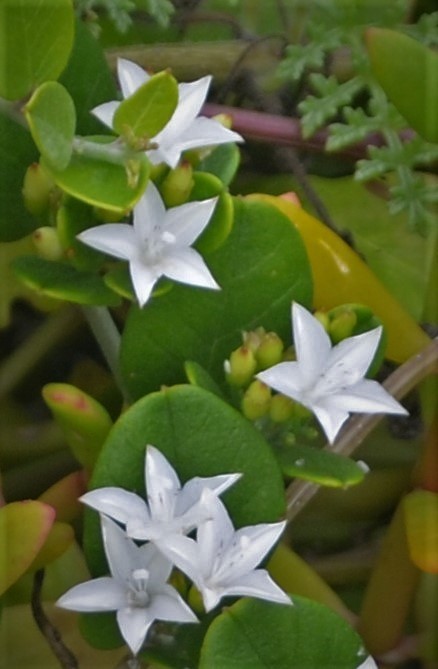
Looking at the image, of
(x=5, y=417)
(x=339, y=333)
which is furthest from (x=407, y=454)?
(x=5, y=417)

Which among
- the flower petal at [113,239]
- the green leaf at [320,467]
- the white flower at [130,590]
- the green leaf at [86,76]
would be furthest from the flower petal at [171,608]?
the green leaf at [86,76]

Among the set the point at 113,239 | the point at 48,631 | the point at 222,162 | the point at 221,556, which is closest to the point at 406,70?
the point at 222,162

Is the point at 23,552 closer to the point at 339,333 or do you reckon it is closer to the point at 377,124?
the point at 339,333

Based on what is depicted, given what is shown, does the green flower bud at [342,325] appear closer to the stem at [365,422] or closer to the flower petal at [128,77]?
the stem at [365,422]

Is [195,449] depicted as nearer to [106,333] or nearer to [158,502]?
[158,502]

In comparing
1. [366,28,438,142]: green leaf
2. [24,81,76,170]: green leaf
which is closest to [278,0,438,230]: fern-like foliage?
[366,28,438,142]: green leaf

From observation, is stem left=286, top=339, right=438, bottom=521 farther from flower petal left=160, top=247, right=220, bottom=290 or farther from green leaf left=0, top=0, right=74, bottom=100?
green leaf left=0, top=0, right=74, bottom=100
